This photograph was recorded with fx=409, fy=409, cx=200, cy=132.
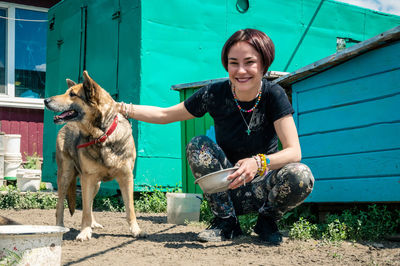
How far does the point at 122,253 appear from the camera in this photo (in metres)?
2.93

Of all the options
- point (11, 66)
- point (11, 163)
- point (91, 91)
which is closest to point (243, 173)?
Result: point (91, 91)

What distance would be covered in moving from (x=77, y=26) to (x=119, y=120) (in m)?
4.67

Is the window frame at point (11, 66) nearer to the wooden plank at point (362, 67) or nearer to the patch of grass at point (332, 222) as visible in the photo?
the patch of grass at point (332, 222)

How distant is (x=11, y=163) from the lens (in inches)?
340

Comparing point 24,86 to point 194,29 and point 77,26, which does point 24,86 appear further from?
point 194,29

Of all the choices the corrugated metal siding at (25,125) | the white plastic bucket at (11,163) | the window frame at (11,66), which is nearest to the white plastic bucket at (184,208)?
the white plastic bucket at (11,163)

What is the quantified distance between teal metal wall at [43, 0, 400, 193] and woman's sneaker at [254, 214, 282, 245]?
9.83 ft

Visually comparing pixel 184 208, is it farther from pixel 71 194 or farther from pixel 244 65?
pixel 244 65

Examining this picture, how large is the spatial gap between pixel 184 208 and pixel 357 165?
1850 millimetres

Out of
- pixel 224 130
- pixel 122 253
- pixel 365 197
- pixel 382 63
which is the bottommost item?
pixel 122 253

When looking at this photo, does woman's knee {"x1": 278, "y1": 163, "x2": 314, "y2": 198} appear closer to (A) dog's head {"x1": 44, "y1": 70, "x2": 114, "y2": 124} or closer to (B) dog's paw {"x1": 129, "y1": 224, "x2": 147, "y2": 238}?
(B) dog's paw {"x1": 129, "y1": 224, "x2": 147, "y2": 238}

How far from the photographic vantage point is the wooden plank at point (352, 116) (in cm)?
368

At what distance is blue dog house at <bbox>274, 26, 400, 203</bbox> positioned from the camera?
12.0 feet

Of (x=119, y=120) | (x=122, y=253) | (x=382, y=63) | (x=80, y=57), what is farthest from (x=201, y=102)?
(x=80, y=57)
